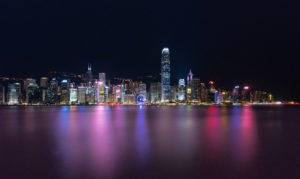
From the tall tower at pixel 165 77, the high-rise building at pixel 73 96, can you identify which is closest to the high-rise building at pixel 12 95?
the high-rise building at pixel 73 96

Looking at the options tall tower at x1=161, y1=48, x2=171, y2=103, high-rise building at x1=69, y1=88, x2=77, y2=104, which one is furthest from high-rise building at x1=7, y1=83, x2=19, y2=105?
tall tower at x1=161, y1=48, x2=171, y2=103

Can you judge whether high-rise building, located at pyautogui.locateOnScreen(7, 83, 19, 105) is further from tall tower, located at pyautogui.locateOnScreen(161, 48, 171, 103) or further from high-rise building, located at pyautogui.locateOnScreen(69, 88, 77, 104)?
tall tower, located at pyautogui.locateOnScreen(161, 48, 171, 103)

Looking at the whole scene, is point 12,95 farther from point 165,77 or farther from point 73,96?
point 165,77

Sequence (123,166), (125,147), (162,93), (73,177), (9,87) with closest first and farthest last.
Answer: (73,177), (123,166), (125,147), (9,87), (162,93)

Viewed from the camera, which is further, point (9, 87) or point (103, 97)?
point (103, 97)

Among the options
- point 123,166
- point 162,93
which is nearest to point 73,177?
point 123,166

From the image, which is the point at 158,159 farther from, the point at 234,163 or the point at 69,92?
the point at 69,92

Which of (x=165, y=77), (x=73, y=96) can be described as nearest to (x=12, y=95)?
(x=73, y=96)

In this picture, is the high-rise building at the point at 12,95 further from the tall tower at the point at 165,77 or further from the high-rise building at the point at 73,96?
the tall tower at the point at 165,77
